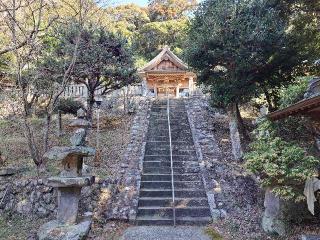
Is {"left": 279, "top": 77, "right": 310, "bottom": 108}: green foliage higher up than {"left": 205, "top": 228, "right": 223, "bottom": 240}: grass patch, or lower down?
higher up

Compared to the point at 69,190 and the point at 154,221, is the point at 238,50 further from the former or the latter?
the point at 69,190

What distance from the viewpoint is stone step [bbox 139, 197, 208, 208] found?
8445 mm

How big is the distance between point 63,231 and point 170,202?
2.80 meters

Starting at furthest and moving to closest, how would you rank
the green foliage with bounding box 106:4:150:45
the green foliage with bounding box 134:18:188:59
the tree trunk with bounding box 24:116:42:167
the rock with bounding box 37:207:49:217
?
the green foliage with bounding box 106:4:150:45 < the green foliage with bounding box 134:18:188:59 < the tree trunk with bounding box 24:116:42:167 < the rock with bounding box 37:207:49:217

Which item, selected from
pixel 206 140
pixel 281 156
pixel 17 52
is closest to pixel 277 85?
pixel 206 140

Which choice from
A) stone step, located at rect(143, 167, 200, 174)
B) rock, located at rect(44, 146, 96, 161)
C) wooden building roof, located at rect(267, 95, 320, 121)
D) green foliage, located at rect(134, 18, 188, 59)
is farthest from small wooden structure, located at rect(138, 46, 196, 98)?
wooden building roof, located at rect(267, 95, 320, 121)

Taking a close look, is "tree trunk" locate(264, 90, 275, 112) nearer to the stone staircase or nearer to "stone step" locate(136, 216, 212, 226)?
the stone staircase

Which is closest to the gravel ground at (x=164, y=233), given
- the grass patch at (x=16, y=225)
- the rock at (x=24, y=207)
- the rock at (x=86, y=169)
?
the grass patch at (x=16, y=225)

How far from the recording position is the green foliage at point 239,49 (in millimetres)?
10680

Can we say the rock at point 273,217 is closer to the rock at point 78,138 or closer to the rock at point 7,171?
the rock at point 78,138

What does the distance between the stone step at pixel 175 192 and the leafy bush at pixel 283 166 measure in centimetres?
213

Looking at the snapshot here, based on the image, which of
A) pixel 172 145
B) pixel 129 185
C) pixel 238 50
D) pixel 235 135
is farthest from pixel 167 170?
pixel 238 50

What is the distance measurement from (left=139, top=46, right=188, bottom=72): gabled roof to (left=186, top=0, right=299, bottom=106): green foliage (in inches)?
475

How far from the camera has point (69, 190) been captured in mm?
7391
